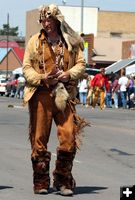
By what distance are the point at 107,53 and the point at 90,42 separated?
5.80ft

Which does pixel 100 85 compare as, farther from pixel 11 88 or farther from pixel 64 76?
pixel 11 88

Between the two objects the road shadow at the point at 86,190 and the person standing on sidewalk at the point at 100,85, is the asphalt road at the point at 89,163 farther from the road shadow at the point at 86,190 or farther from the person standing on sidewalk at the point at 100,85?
the person standing on sidewalk at the point at 100,85

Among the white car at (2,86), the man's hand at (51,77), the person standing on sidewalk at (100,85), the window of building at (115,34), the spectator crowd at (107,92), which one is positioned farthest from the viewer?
the window of building at (115,34)

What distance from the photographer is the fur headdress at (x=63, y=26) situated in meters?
7.74

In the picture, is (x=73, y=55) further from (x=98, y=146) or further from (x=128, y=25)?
(x=128, y=25)

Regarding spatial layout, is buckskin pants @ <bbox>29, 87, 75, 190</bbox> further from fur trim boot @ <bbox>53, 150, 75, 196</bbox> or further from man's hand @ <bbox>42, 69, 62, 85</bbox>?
man's hand @ <bbox>42, 69, 62, 85</bbox>

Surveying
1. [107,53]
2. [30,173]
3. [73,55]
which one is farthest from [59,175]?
[107,53]

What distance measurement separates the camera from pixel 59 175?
7.80 meters

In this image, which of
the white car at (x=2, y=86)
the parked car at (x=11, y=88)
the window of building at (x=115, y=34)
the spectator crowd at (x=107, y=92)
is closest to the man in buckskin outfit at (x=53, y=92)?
the spectator crowd at (x=107, y=92)

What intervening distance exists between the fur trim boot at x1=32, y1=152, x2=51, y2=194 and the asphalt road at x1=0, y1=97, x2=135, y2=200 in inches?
4.0

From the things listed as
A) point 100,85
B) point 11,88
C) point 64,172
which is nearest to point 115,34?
point 11,88

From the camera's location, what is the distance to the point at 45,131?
25.6 feet

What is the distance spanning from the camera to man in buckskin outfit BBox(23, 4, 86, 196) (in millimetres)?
7734

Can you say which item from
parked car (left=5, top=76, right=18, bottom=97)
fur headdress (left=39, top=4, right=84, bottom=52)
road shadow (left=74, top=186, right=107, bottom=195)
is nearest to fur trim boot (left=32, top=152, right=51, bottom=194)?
road shadow (left=74, top=186, right=107, bottom=195)
